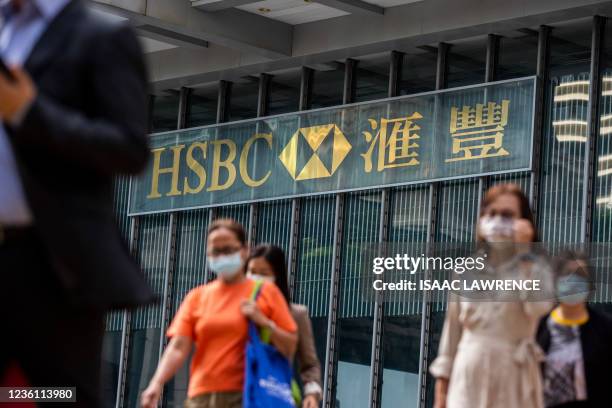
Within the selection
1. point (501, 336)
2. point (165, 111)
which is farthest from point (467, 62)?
point (501, 336)

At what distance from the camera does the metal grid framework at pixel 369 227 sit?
54.8ft

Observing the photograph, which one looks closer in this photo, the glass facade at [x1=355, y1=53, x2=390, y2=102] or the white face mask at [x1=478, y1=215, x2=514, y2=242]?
the white face mask at [x1=478, y1=215, x2=514, y2=242]

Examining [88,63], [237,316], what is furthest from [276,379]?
[88,63]

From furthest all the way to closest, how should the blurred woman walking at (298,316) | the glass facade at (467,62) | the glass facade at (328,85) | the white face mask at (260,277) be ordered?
the glass facade at (328,85), the glass facade at (467,62), the white face mask at (260,277), the blurred woman walking at (298,316)

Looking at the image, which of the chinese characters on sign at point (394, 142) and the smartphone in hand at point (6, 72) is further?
the chinese characters on sign at point (394, 142)

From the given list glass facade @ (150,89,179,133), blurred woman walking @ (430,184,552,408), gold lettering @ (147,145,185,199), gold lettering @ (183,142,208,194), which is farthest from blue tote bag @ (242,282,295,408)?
glass facade @ (150,89,179,133)

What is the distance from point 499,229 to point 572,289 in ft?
3.38

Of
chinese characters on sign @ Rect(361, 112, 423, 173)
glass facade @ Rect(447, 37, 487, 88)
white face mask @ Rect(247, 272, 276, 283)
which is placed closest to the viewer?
white face mask @ Rect(247, 272, 276, 283)

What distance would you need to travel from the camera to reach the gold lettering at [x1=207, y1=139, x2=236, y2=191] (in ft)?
66.5

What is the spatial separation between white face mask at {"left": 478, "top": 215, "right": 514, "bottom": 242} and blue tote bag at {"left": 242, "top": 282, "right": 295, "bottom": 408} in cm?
177

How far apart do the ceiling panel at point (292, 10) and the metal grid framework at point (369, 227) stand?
74 centimetres

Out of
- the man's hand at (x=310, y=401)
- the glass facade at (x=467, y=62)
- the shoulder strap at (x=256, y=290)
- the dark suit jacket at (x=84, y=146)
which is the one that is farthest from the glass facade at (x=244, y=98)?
the dark suit jacket at (x=84, y=146)

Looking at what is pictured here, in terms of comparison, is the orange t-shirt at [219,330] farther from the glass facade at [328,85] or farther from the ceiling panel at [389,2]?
the glass facade at [328,85]

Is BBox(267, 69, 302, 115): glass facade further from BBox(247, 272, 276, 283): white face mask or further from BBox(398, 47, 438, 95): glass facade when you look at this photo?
BBox(247, 272, 276, 283): white face mask
